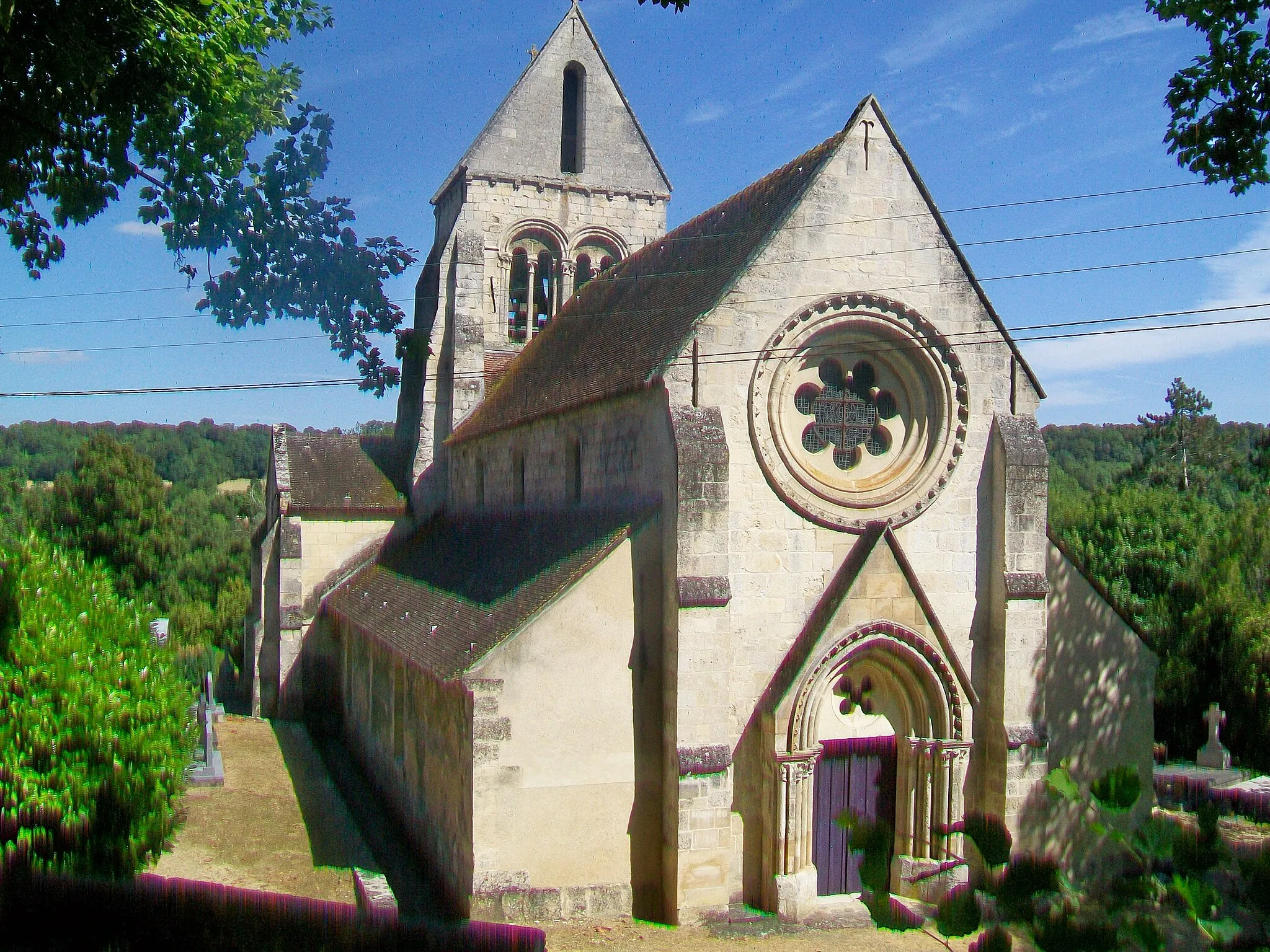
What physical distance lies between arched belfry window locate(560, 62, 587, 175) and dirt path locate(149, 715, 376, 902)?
49.3 ft

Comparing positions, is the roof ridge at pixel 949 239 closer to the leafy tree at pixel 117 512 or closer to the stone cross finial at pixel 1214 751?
the stone cross finial at pixel 1214 751

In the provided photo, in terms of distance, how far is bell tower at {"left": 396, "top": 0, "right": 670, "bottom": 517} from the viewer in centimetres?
2328

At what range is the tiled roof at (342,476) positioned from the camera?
952 inches

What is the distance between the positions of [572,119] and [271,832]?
17.6m

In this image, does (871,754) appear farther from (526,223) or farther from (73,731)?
(526,223)

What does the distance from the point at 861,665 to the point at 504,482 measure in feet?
28.7

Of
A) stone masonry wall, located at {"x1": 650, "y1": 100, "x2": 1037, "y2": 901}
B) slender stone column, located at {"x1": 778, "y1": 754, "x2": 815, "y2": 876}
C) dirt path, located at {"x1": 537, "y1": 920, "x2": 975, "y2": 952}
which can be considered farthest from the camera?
stone masonry wall, located at {"x1": 650, "y1": 100, "x2": 1037, "y2": 901}

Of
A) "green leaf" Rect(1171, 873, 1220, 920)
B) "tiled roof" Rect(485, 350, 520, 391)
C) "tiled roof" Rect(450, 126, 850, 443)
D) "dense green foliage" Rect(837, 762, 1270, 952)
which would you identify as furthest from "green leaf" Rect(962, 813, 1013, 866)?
"tiled roof" Rect(485, 350, 520, 391)

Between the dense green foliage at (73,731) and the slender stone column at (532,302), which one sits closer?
the dense green foliage at (73,731)

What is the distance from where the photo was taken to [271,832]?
15.7m

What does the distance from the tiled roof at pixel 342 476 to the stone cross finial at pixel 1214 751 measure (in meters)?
19.3

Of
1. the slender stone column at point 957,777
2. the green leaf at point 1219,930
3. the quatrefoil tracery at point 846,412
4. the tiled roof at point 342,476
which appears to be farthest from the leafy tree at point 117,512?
the green leaf at point 1219,930

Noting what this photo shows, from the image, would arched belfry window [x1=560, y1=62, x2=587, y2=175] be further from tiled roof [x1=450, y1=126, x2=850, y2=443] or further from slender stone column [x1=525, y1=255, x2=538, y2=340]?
tiled roof [x1=450, y1=126, x2=850, y2=443]

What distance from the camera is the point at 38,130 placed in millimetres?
8828
